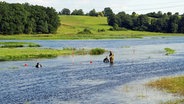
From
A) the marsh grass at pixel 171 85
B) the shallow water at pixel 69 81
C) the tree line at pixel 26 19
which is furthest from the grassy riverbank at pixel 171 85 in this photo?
the tree line at pixel 26 19

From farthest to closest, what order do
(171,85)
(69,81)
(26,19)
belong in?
(26,19) < (69,81) < (171,85)

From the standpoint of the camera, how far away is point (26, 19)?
180m

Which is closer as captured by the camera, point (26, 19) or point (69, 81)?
point (69, 81)

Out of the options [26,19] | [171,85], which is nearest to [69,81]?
Answer: [171,85]

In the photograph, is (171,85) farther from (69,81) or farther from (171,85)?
(69,81)

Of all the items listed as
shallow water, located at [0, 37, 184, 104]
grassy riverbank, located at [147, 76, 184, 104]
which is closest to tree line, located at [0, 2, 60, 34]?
shallow water, located at [0, 37, 184, 104]

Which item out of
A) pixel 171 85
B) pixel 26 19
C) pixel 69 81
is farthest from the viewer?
pixel 26 19

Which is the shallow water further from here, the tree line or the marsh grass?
the tree line

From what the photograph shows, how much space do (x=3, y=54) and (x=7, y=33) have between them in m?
97.0

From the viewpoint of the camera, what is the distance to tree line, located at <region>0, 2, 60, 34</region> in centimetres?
17238

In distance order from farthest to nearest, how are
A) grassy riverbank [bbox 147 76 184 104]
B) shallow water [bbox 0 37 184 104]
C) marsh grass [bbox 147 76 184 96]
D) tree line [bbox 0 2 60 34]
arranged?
tree line [bbox 0 2 60 34], marsh grass [bbox 147 76 184 96], grassy riverbank [bbox 147 76 184 104], shallow water [bbox 0 37 184 104]

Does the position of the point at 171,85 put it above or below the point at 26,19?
below

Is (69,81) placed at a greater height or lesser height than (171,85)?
lesser

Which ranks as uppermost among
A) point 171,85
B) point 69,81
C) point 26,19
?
point 26,19
